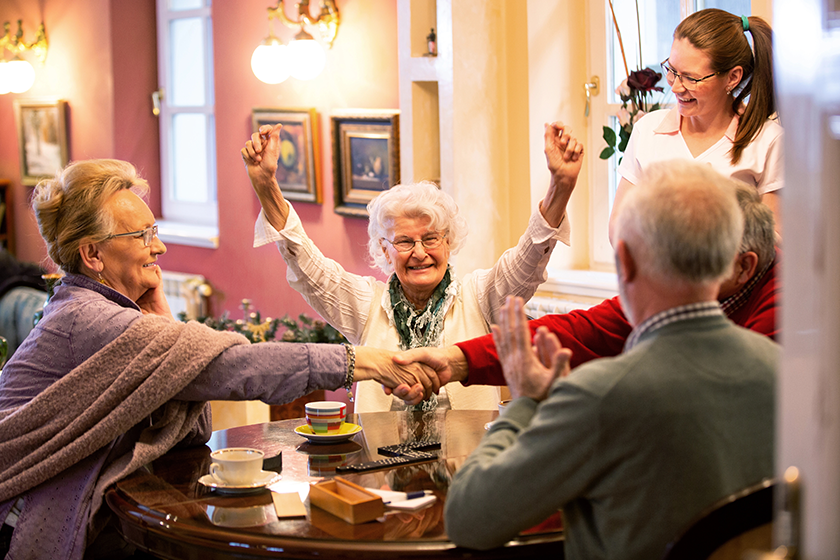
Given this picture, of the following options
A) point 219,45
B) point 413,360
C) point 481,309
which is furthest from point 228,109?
point 413,360

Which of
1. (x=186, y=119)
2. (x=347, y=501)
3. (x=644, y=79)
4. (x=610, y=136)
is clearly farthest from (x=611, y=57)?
(x=186, y=119)

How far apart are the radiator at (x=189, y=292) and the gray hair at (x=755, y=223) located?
458 cm

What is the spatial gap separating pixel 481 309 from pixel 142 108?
182 inches

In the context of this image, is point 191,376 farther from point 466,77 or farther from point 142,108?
point 142,108

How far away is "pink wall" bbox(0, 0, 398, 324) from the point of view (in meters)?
4.62

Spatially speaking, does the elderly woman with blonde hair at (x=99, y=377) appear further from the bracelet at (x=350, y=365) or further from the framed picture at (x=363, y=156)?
the framed picture at (x=363, y=156)

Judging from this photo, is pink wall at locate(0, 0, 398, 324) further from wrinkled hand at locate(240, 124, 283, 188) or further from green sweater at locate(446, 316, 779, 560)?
green sweater at locate(446, 316, 779, 560)

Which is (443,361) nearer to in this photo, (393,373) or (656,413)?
(393,373)

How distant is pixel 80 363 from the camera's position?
6.41 ft

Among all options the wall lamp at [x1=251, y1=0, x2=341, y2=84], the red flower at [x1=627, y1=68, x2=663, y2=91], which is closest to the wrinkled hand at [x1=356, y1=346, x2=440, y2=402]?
the red flower at [x1=627, y1=68, x2=663, y2=91]

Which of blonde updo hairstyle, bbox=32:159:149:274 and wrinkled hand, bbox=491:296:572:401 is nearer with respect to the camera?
wrinkled hand, bbox=491:296:572:401

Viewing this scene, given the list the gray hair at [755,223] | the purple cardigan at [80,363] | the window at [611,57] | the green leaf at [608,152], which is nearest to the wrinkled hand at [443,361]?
the purple cardigan at [80,363]

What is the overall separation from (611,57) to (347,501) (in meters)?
2.77

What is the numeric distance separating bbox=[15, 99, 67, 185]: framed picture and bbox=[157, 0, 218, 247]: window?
0.92 metres
